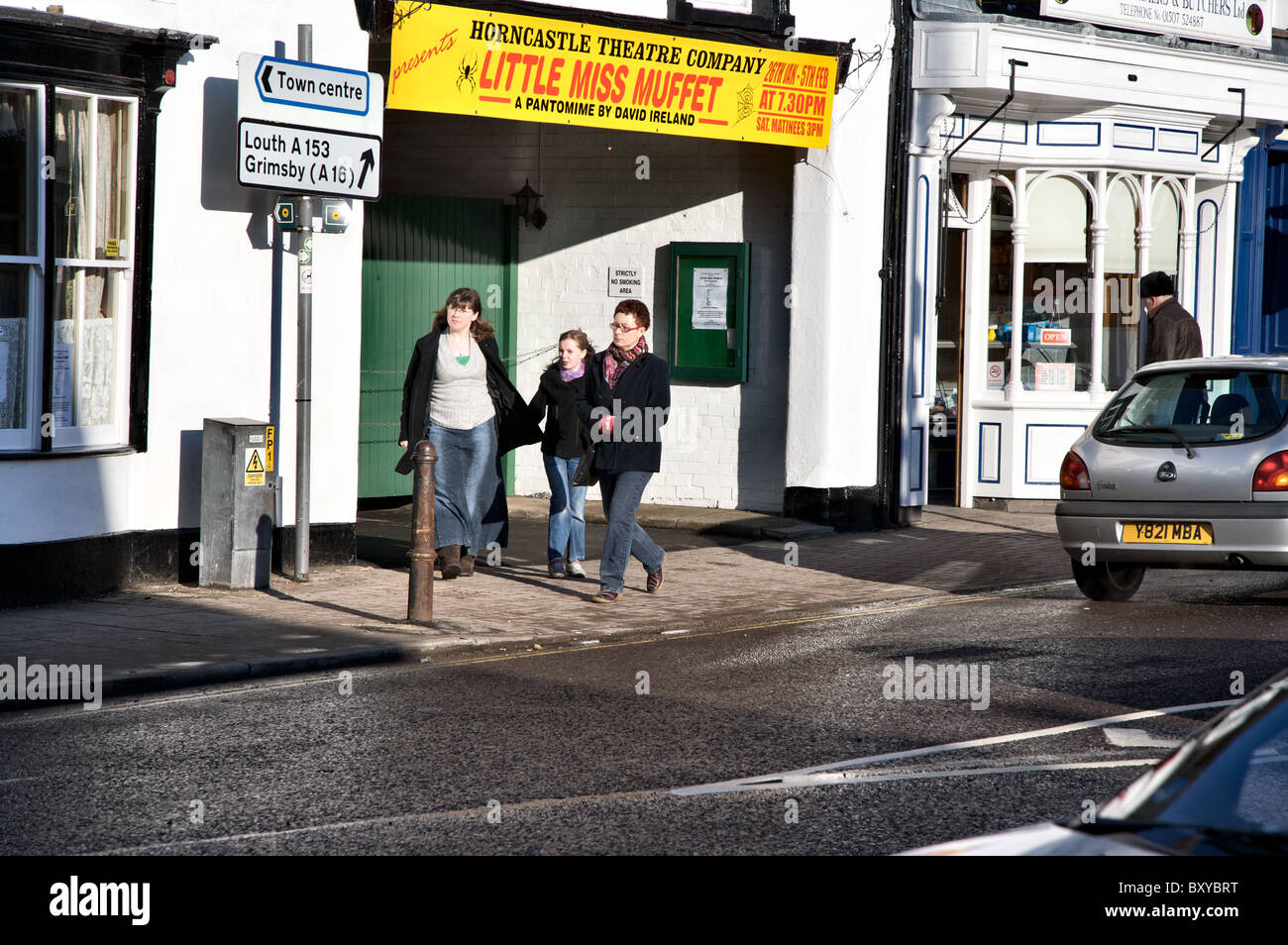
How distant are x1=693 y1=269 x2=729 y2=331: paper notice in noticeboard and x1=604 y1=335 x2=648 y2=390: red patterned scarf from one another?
14.5ft

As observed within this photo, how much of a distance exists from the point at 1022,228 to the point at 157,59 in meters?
8.90

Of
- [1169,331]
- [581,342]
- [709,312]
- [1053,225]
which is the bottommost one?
[581,342]

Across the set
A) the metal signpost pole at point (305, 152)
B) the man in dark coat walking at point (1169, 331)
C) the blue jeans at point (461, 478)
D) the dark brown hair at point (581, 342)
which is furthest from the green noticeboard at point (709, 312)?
the metal signpost pole at point (305, 152)

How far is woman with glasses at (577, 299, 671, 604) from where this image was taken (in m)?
9.91

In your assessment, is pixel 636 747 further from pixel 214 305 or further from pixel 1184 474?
pixel 214 305

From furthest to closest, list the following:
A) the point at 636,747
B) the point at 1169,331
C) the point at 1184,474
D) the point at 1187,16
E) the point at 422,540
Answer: the point at 1187,16 < the point at 1169,331 < the point at 1184,474 < the point at 422,540 < the point at 636,747

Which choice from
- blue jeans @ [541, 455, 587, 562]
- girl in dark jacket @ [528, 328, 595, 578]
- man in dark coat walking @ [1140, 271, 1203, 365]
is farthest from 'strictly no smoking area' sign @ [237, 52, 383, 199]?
man in dark coat walking @ [1140, 271, 1203, 365]

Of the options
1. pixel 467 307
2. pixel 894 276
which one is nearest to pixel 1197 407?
pixel 894 276

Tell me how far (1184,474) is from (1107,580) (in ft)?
3.35

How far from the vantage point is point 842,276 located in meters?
13.9

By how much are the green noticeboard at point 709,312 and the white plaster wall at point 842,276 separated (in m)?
0.63

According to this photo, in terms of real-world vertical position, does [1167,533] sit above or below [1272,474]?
below

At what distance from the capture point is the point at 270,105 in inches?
394
